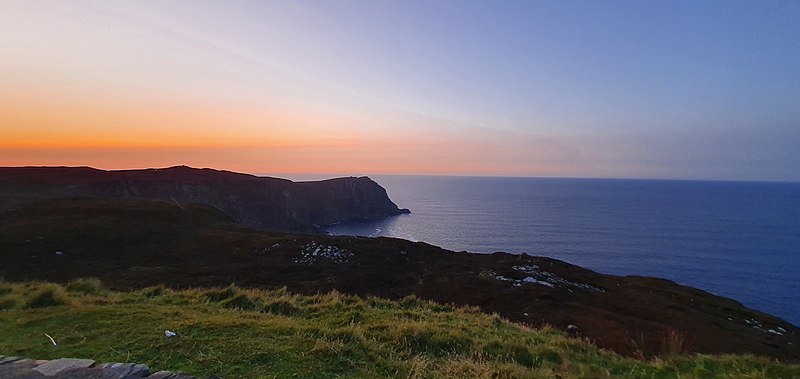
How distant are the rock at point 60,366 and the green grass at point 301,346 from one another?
54 centimetres

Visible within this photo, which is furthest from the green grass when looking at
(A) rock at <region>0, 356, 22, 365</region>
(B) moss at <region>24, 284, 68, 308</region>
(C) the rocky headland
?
(C) the rocky headland

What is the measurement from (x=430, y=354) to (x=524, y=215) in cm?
12654

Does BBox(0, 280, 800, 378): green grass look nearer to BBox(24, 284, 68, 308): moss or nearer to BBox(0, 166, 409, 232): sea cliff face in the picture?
BBox(24, 284, 68, 308): moss

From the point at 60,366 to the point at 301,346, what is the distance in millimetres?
3215

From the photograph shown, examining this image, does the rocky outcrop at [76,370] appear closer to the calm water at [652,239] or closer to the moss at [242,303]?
the moss at [242,303]

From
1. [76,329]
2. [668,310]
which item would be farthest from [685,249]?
[76,329]

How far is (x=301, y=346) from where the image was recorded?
22.7 ft

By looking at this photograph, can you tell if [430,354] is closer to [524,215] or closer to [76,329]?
[76,329]

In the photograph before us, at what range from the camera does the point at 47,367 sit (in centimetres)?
541

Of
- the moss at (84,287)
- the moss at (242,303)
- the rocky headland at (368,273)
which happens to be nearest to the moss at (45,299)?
the moss at (84,287)

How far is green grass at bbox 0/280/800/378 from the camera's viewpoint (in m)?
6.14

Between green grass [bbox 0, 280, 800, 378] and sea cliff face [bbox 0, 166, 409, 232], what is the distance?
55444mm

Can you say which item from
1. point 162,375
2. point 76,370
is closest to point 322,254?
point 76,370

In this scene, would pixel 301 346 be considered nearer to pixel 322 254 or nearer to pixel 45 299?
pixel 45 299
